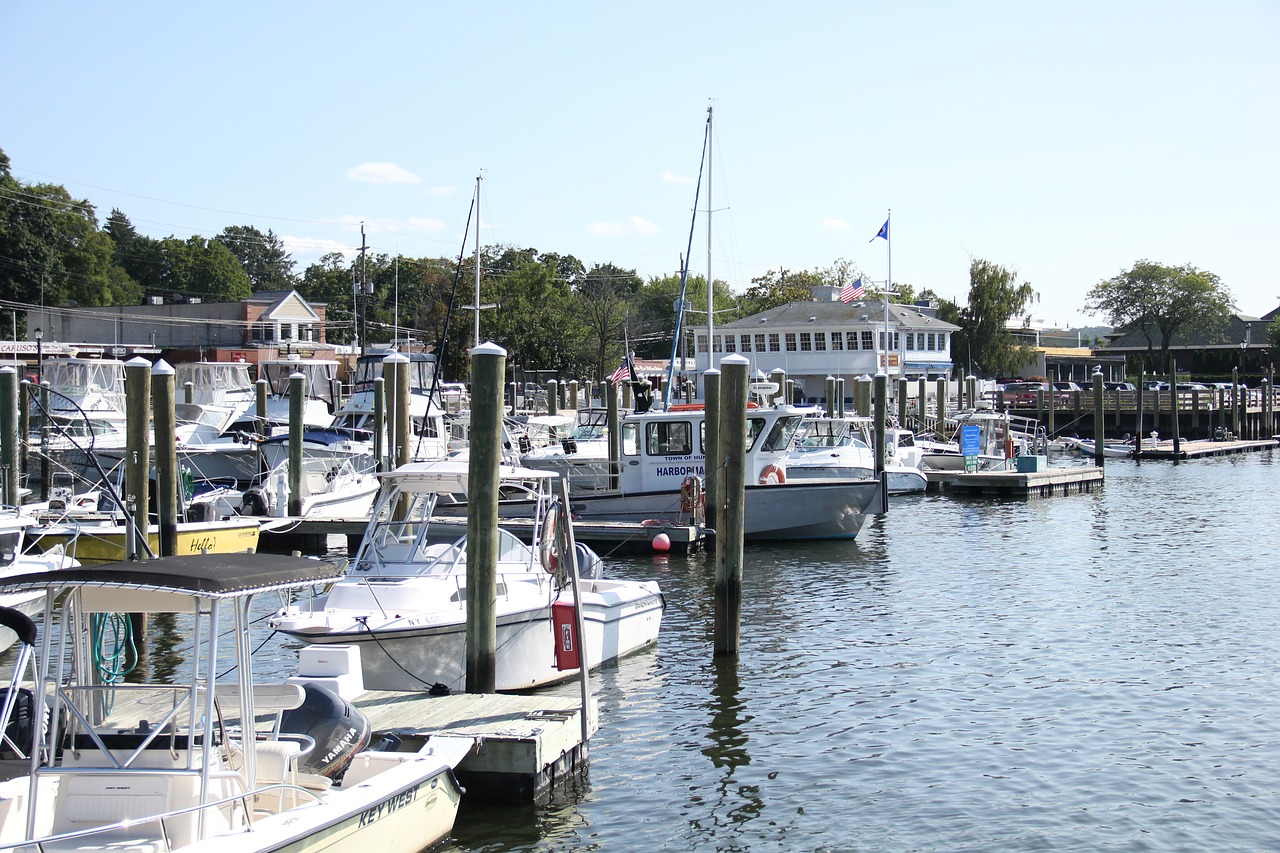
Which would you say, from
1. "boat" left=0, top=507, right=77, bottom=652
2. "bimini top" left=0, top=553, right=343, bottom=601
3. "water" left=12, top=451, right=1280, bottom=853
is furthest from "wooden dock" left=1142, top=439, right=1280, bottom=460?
"bimini top" left=0, top=553, right=343, bottom=601

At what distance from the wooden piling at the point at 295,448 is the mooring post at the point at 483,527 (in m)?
14.5

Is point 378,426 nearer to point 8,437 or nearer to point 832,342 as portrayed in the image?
point 8,437

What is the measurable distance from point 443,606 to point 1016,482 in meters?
27.7

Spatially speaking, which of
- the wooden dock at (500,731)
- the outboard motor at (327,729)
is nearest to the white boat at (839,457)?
the wooden dock at (500,731)

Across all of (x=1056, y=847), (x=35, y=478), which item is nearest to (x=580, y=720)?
(x=1056, y=847)

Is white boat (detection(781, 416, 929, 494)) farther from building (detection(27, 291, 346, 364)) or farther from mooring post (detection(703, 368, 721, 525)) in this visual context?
building (detection(27, 291, 346, 364))

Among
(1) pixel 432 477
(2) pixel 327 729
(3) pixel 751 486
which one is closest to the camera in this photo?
(2) pixel 327 729

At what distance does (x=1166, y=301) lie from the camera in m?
102

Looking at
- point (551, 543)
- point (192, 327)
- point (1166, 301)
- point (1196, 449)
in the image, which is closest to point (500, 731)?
point (551, 543)

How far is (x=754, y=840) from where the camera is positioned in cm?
1030

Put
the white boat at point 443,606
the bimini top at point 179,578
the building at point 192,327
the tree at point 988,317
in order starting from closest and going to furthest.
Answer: the bimini top at point 179,578
the white boat at point 443,606
the building at point 192,327
the tree at point 988,317

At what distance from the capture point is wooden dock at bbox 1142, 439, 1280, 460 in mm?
53594

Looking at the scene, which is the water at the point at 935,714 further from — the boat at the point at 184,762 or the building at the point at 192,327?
the building at the point at 192,327

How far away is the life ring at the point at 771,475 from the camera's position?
87.1ft
